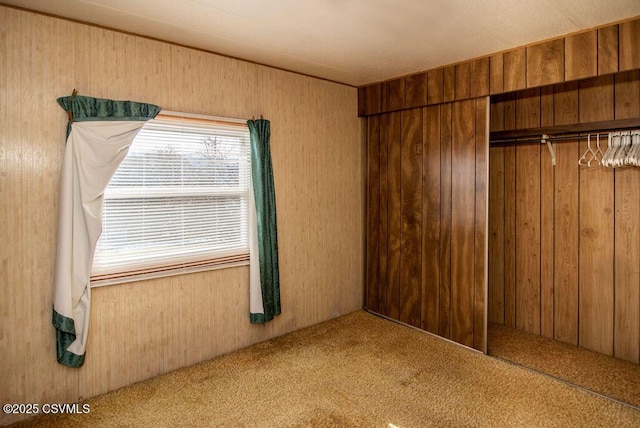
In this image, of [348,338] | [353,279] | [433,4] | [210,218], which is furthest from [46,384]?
[433,4]

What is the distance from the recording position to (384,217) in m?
4.20

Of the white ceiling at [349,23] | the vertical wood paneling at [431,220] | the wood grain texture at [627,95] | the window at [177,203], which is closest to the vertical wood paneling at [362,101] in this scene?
the vertical wood paneling at [431,220]

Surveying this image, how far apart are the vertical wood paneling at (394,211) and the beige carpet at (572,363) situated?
993mm

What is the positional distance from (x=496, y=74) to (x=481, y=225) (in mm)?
1252

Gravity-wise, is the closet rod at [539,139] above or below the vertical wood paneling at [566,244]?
above

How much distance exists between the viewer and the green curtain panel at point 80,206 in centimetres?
246

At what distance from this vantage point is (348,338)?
144 inches

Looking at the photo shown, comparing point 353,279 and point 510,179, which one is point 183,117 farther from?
point 510,179

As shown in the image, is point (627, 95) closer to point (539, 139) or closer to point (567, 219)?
point (539, 139)

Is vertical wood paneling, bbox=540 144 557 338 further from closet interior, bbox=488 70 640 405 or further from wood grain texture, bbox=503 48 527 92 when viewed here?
wood grain texture, bbox=503 48 527 92

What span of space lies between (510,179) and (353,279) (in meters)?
1.95

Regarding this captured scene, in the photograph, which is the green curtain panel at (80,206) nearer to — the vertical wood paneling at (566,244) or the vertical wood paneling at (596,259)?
the vertical wood paneling at (566,244)

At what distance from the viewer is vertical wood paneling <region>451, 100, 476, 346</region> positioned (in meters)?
3.39

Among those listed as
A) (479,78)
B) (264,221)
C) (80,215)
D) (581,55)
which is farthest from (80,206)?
(581,55)
